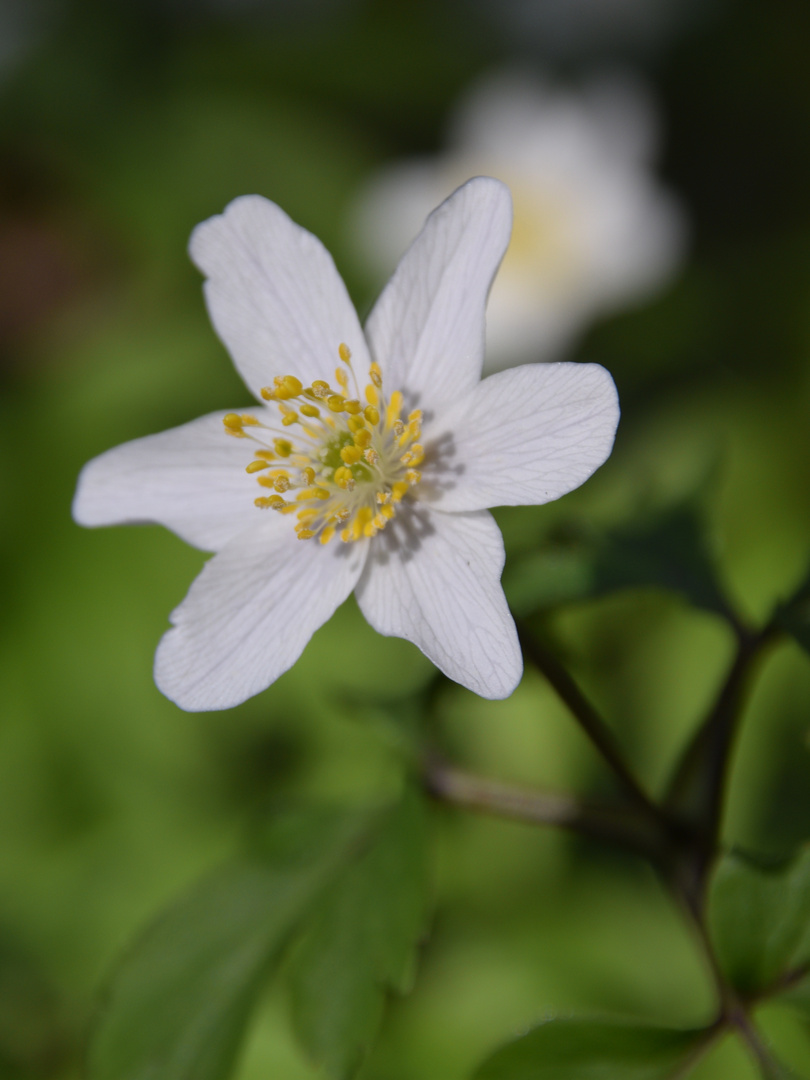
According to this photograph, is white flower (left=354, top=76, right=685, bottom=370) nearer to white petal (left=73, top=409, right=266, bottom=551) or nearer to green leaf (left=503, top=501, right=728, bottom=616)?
green leaf (left=503, top=501, right=728, bottom=616)

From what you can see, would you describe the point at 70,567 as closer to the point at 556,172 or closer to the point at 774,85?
the point at 556,172

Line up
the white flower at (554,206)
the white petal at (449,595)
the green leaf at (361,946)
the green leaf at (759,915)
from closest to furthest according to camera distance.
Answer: the white petal at (449,595), the green leaf at (759,915), the green leaf at (361,946), the white flower at (554,206)

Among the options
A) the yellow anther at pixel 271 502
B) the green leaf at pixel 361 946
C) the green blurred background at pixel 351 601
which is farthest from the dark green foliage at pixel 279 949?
the yellow anther at pixel 271 502

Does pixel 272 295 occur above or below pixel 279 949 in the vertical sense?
above

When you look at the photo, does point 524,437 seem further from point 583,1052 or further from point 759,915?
point 583,1052

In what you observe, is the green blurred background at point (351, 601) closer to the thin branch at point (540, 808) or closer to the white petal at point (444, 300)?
the thin branch at point (540, 808)

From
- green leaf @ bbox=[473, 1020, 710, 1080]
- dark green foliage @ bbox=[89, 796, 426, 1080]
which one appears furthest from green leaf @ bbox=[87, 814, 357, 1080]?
green leaf @ bbox=[473, 1020, 710, 1080]

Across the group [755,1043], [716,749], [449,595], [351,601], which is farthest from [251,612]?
[351,601]
